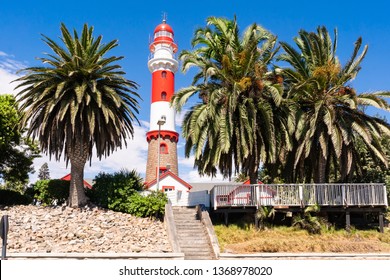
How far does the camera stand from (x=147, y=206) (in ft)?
78.8

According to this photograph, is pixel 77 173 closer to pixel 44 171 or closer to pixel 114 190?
pixel 114 190

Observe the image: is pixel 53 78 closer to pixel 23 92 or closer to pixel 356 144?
pixel 23 92

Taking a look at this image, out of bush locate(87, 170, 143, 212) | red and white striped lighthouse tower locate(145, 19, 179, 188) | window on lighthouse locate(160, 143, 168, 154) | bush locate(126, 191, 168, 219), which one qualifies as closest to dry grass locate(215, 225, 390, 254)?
→ bush locate(126, 191, 168, 219)

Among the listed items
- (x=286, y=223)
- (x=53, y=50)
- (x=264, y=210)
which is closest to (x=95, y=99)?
(x=53, y=50)

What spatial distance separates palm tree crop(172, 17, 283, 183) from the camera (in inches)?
918

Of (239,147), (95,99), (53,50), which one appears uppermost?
(53,50)

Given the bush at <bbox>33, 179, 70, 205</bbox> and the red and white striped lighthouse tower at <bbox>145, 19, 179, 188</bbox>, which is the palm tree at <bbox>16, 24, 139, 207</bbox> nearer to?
the bush at <bbox>33, 179, 70, 205</bbox>

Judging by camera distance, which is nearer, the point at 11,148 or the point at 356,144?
the point at 356,144

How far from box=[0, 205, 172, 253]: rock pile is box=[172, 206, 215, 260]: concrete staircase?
0.83 m

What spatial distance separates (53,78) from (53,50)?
1.84 metres

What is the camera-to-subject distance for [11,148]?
30.4 meters

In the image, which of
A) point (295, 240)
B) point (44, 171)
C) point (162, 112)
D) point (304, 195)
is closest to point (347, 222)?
point (304, 195)

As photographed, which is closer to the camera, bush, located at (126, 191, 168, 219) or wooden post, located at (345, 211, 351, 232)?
wooden post, located at (345, 211, 351, 232)

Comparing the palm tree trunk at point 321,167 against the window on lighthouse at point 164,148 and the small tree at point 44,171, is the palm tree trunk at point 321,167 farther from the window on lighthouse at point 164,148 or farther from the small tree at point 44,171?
the small tree at point 44,171
